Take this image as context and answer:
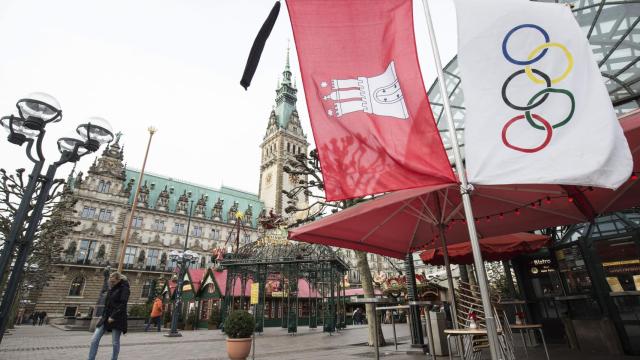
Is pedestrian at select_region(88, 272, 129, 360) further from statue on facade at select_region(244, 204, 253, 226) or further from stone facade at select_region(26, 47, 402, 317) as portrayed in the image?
statue on facade at select_region(244, 204, 253, 226)

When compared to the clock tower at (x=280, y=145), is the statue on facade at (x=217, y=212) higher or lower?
lower

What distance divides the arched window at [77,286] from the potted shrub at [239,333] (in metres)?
43.4

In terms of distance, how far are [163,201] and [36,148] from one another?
171ft

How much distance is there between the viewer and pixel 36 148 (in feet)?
17.8

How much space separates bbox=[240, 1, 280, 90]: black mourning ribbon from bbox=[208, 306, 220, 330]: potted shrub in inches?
846

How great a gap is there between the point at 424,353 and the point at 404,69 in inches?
266

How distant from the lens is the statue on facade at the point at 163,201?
51.6m

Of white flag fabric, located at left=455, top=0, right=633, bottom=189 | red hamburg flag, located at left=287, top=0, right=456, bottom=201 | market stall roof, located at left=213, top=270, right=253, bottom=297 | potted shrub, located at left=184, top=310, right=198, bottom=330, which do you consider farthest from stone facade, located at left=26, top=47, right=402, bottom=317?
white flag fabric, located at left=455, top=0, right=633, bottom=189

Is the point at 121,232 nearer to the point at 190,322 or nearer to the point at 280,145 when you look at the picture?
the point at 190,322

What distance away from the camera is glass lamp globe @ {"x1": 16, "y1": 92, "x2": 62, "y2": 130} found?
5305 millimetres

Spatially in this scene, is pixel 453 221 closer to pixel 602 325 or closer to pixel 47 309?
pixel 602 325

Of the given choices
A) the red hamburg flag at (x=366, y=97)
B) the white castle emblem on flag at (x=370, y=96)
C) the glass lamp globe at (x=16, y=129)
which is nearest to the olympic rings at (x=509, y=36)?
the red hamburg flag at (x=366, y=97)

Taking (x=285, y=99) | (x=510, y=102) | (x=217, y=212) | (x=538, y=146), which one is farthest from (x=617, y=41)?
(x=285, y=99)

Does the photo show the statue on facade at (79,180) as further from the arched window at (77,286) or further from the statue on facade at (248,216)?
the statue on facade at (248,216)
